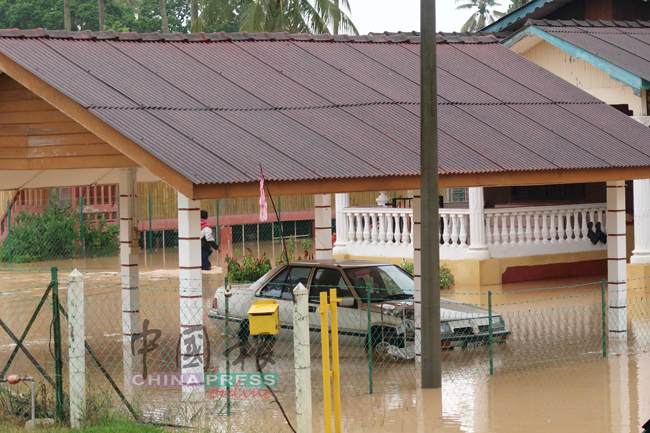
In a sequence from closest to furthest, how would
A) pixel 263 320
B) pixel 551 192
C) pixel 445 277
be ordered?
pixel 263 320 → pixel 445 277 → pixel 551 192

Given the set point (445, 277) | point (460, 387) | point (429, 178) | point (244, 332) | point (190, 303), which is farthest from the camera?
point (445, 277)

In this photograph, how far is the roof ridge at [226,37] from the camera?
11.5 m

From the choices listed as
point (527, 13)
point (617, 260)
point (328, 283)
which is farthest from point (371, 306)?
point (527, 13)

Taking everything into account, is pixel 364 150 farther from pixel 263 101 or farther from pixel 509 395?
pixel 509 395

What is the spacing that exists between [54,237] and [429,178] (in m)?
21.6

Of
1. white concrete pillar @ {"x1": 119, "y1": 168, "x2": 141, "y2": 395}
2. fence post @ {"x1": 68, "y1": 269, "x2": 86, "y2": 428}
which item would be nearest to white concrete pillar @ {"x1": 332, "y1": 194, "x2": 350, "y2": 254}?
white concrete pillar @ {"x1": 119, "y1": 168, "x2": 141, "y2": 395}

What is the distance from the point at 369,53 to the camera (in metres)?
14.0

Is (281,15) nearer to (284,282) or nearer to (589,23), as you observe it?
(589,23)

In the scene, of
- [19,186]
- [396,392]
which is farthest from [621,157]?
[19,186]

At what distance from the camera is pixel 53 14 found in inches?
1951

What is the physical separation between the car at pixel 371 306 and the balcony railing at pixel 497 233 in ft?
22.9

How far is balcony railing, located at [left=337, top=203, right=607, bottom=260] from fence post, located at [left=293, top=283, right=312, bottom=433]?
13.0 m

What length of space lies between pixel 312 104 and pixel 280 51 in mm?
1723

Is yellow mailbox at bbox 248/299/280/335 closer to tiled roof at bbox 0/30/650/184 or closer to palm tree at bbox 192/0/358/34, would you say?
tiled roof at bbox 0/30/650/184
